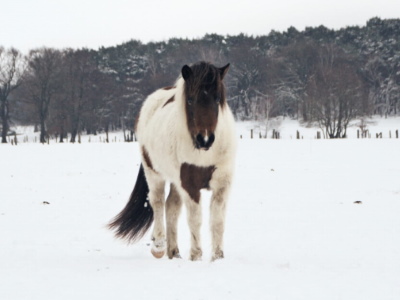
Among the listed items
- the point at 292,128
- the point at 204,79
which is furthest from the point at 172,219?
the point at 292,128

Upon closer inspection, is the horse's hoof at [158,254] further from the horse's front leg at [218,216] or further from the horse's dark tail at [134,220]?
the horse's front leg at [218,216]

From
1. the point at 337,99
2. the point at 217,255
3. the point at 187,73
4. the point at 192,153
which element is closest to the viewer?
the point at 187,73

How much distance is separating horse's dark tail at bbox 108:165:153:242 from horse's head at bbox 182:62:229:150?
2284mm

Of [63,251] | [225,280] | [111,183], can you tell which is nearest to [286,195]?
[111,183]

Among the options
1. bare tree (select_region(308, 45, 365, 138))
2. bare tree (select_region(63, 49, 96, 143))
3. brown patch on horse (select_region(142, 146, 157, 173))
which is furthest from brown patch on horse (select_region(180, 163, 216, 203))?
bare tree (select_region(63, 49, 96, 143))

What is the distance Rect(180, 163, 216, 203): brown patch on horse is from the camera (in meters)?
5.36

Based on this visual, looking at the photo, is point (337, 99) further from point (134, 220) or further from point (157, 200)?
point (157, 200)

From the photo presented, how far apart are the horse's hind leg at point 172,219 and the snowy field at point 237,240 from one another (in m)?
0.43

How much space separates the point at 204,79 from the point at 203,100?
25 cm

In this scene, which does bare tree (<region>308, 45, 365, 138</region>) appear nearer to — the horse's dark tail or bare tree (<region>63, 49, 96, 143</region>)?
bare tree (<region>63, 49, 96, 143</region>)

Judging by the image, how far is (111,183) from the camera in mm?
15953

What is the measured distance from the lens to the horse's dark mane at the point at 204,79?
197 inches

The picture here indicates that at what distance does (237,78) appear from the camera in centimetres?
6831

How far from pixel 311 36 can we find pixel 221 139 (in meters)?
75.5
